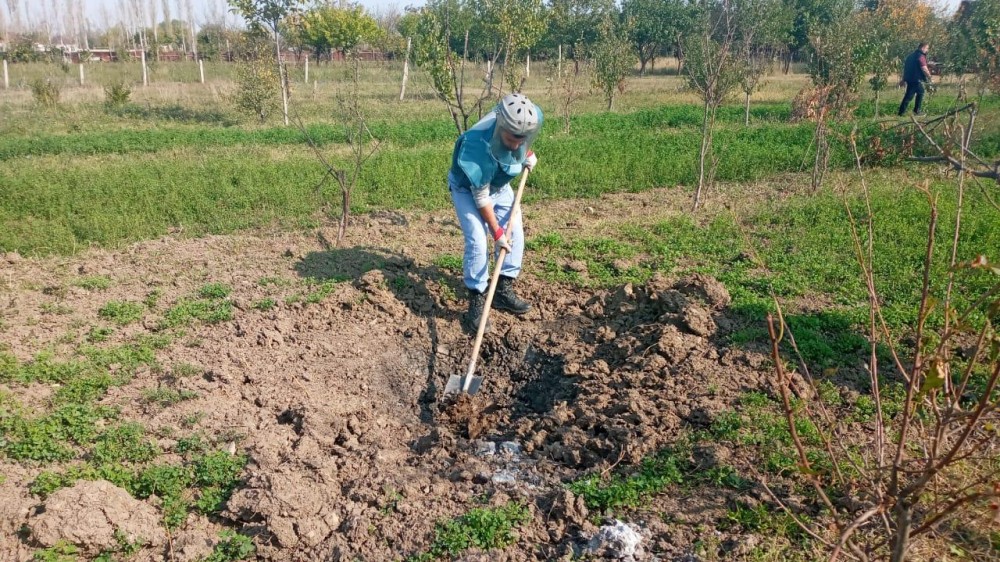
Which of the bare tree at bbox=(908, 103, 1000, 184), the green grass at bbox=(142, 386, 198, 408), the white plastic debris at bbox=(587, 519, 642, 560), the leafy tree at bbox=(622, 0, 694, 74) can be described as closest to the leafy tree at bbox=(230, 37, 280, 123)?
the green grass at bbox=(142, 386, 198, 408)

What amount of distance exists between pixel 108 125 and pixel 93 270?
1150cm

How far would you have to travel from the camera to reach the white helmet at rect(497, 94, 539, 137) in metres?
4.53

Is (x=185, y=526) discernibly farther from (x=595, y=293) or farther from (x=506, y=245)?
(x=595, y=293)

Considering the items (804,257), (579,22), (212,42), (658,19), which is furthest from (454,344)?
(212,42)

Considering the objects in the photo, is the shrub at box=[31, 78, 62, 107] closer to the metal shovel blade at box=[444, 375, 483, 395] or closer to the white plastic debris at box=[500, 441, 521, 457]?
the metal shovel blade at box=[444, 375, 483, 395]

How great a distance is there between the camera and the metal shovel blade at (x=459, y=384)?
4709 mm

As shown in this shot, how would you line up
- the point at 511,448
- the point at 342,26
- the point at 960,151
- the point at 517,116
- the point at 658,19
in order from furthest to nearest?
1. the point at 658,19
2. the point at 342,26
3. the point at 517,116
4. the point at 511,448
5. the point at 960,151

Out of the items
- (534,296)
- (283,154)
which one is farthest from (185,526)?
(283,154)

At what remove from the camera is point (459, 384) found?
4758 millimetres

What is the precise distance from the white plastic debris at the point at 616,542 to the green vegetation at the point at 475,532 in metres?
0.35

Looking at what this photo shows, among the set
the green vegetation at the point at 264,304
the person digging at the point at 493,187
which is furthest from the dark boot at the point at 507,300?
the green vegetation at the point at 264,304

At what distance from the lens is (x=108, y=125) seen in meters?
15.9

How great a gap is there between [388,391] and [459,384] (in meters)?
0.49

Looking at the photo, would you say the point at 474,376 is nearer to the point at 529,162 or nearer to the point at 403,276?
the point at 403,276
